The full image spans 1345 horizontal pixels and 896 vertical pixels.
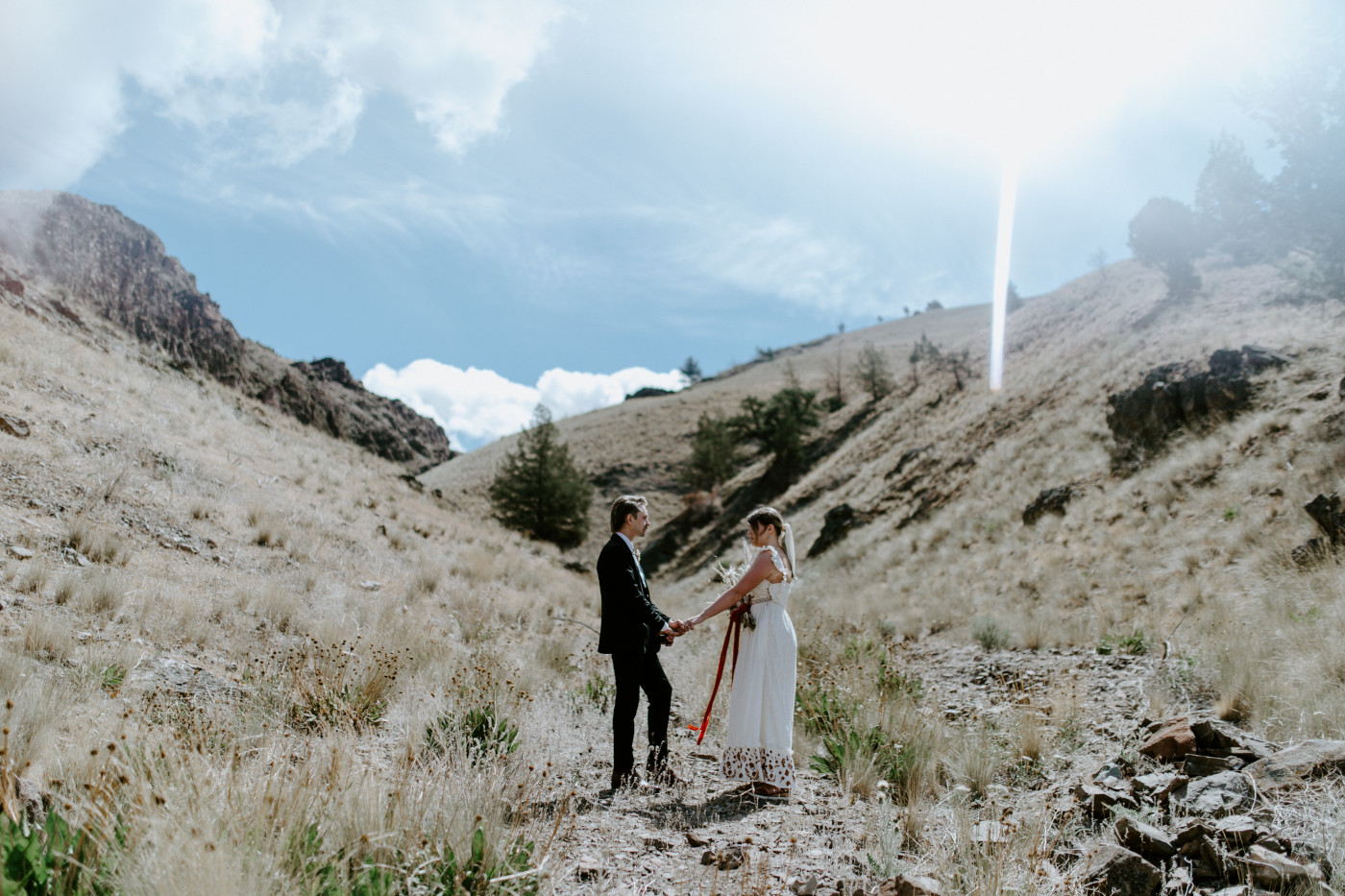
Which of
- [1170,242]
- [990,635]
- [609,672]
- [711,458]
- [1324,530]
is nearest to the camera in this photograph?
[1324,530]

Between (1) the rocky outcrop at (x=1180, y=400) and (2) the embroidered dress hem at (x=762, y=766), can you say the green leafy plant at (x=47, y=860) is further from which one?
(1) the rocky outcrop at (x=1180, y=400)

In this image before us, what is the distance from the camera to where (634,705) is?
4590 mm

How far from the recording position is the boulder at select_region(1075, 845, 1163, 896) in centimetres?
296

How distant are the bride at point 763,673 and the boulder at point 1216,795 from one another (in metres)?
2.26

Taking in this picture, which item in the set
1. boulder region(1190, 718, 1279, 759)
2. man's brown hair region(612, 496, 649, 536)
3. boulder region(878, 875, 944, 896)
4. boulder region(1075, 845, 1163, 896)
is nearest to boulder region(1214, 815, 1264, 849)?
boulder region(1075, 845, 1163, 896)

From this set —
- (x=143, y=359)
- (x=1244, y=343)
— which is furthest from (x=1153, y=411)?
(x=143, y=359)

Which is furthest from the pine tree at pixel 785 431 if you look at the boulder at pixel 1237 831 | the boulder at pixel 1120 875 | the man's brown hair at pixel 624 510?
the boulder at pixel 1120 875

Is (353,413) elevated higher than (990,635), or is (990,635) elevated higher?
(353,413)

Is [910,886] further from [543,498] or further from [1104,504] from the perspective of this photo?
[543,498]

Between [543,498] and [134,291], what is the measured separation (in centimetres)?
2015

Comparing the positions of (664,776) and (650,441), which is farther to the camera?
(650,441)

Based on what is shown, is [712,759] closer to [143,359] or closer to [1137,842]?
[1137,842]

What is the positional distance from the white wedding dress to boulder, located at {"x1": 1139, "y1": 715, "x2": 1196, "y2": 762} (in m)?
2.36

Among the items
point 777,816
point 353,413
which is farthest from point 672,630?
point 353,413
